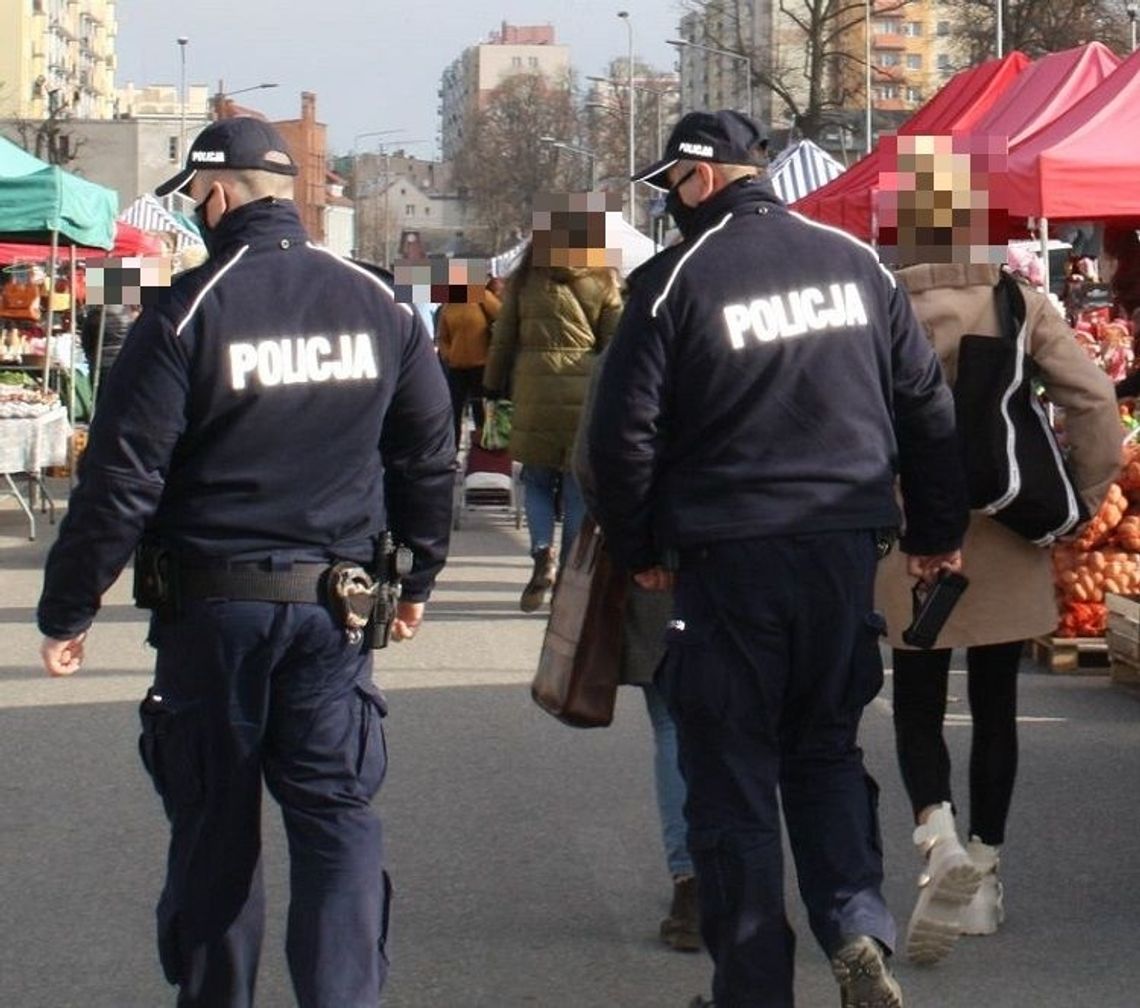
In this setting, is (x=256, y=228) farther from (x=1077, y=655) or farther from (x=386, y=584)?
(x=1077, y=655)

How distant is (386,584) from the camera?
4590 mm

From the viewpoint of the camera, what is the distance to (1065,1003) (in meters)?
5.32

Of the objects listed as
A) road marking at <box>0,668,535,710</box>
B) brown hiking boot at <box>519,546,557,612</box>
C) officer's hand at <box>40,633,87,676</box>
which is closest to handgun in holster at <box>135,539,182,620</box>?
officer's hand at <box>40,633,87,676</box>

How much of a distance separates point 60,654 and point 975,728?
94.8 inches

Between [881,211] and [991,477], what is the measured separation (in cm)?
71

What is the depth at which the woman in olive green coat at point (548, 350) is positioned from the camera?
1061 centimetres

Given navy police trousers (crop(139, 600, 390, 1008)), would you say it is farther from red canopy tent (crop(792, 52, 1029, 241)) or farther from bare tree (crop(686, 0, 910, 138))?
bare tree (crop(686, 0, 910, 138))

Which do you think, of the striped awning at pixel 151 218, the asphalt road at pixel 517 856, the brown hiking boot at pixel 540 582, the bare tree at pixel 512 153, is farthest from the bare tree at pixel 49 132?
the asphalt road at pixel 517 856

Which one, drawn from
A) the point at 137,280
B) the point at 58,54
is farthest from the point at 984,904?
the point at 58,54

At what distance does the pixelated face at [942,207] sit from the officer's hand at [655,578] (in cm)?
124

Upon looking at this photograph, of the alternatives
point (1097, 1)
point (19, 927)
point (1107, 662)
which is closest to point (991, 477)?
point (19, 927)

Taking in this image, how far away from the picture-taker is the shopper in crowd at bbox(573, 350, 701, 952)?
543 cm

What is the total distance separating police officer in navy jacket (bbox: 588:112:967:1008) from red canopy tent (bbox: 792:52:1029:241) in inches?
478

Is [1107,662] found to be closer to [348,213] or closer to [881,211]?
[881,211]
